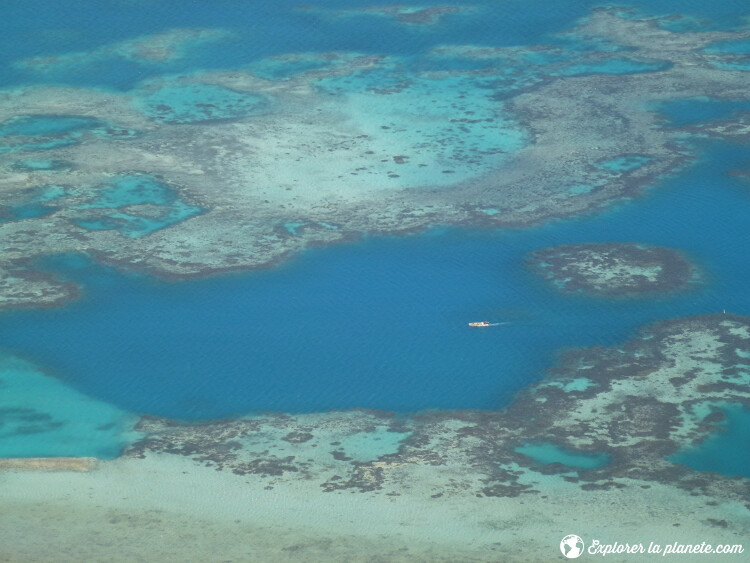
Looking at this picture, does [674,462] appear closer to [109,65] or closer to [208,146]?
[208,146]

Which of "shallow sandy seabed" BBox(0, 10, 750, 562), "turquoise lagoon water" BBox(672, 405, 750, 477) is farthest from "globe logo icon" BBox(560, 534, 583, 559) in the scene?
"turquoise lagoon water" BBox(672, 405, 750, 477)

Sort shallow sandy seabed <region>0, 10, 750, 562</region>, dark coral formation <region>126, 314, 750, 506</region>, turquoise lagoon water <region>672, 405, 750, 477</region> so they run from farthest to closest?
turquoise lagoon water <region>672, 405, 750, 477</region>
dark coral formation <region>126, 314, 750, 506</region>
shallow sandy seabed <region>0, 10, 750, 562</region>

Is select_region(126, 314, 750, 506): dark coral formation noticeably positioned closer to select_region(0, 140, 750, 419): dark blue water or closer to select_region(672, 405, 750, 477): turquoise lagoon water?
select_region(672, 405, 750, 477): turquoise lagoon water

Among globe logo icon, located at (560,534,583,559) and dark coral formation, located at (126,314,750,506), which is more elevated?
dark coral formation, located at (126,314,750,506)

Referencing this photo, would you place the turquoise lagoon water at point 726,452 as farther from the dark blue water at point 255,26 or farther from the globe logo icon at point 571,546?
the dark blue water at point 255,26

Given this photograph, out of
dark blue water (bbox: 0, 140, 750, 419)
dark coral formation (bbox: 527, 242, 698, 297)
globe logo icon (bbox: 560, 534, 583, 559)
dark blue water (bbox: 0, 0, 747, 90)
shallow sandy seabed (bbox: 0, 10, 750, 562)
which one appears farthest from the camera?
dark blue water (bbox: 0, 0, 747, 90)

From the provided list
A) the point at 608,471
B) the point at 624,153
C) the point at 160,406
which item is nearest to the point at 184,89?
the point at 624,153
